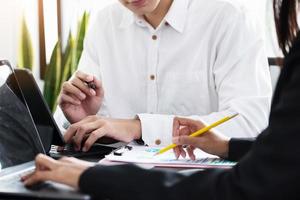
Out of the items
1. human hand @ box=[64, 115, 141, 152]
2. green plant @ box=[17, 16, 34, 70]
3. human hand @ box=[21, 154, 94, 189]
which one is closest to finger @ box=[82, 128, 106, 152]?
human hand @ box=[64, 115, 141, 152]

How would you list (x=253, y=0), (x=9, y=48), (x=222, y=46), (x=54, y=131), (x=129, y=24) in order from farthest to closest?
1. (x=9, y=48)
2. (x=253, y=0)
3. (x=129, y=24)
4. (x=222, y=46)
5. (x=54, y=131)

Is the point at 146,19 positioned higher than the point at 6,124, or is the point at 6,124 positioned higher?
the point at 146,19

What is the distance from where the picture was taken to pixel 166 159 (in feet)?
3.32

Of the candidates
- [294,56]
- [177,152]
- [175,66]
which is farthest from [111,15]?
[294,56]

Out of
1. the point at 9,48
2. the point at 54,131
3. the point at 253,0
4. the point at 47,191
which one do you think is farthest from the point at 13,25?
the point at 47,191

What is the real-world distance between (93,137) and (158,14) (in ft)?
1.99

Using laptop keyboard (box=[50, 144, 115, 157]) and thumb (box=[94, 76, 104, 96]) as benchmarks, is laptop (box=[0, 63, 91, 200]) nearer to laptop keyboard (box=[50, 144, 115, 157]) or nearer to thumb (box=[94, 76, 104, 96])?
laptop keyboard (box=[50, 144, 115, 157])

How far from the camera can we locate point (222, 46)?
150 centimetres

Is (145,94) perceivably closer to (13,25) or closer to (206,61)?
(206,61)

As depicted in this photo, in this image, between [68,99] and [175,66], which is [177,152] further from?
[175,66]

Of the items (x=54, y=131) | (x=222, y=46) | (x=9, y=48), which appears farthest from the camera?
(x=9, y=48)

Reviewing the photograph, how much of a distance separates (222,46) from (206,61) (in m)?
0.06

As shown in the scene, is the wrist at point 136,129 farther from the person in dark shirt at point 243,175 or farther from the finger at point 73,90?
the person in dark shirt at point 243,175

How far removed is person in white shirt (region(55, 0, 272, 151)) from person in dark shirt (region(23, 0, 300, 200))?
63 centimetres
